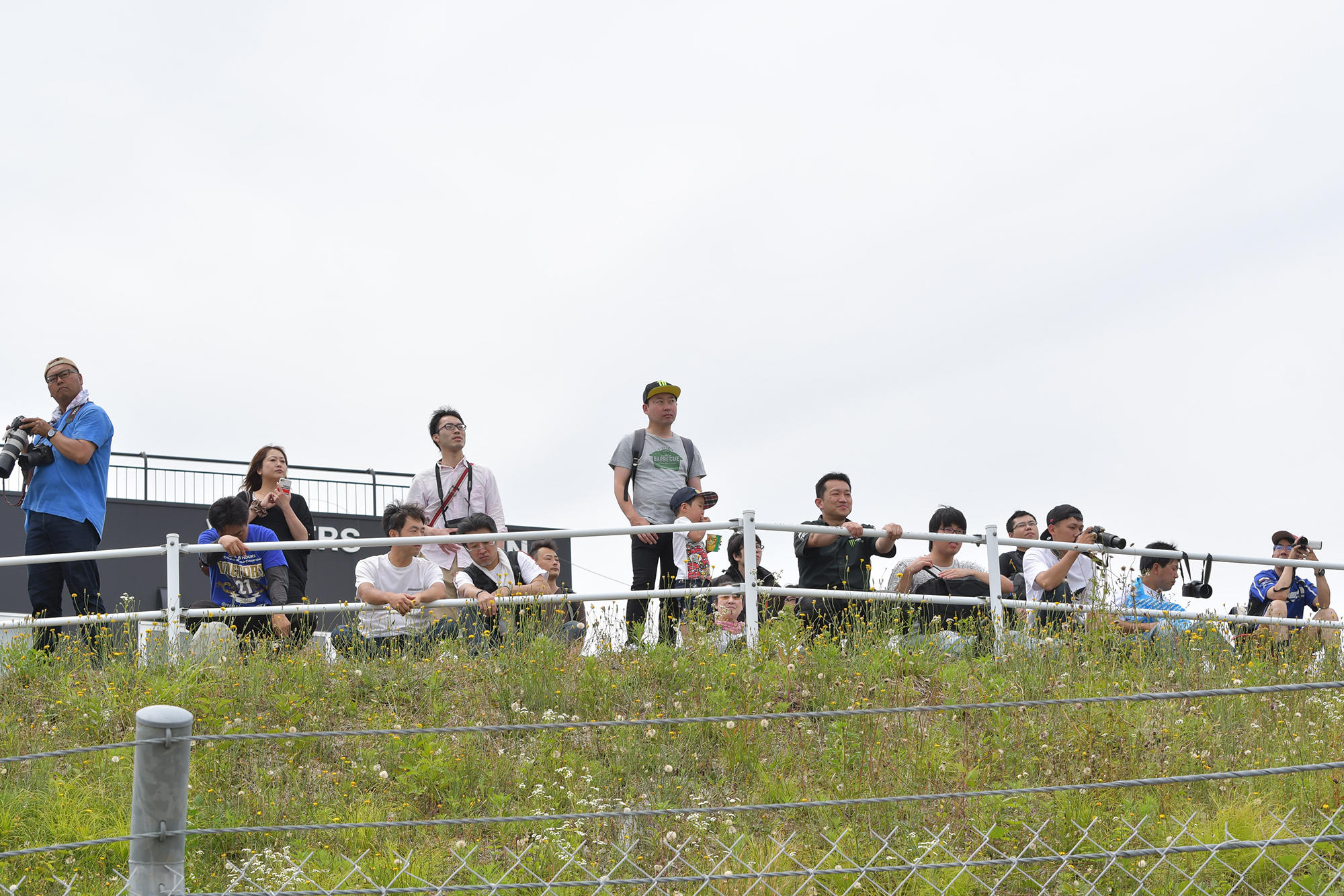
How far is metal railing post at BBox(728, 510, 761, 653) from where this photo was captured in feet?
25.9

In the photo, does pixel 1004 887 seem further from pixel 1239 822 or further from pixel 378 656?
pixel 378 656

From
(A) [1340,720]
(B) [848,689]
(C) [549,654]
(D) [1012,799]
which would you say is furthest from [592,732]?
(A) [1340,720]

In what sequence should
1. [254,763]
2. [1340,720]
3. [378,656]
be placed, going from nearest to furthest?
[254,763], [1340,720], [378,656]

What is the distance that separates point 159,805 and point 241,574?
5538 mm

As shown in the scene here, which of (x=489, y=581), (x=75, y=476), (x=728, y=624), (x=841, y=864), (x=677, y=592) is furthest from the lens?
(x=489, y=581)

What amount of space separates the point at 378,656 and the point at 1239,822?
4.86 m

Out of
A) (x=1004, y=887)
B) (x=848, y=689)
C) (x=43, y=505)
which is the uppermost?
(x=43, y=505)

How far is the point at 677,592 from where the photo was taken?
7.88m

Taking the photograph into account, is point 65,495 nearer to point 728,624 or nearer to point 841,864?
point 728,624

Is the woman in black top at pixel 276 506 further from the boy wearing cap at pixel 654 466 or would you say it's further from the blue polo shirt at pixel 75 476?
the boy wearing cap at pixel 654 466

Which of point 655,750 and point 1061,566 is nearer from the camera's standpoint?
point 655,750

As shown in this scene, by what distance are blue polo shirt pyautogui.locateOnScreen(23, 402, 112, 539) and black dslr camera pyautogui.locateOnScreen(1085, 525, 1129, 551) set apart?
21.7 feet

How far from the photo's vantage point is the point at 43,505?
8.82 m

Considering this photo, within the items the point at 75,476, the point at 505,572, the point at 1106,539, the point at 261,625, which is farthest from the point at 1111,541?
the point at 75,476
